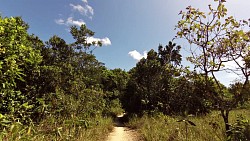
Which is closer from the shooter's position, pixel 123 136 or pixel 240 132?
pixel 240 132

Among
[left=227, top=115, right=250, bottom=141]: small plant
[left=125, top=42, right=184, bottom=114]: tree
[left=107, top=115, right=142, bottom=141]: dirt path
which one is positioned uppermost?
[left=125, top=42, right=184, bottom=114]: tree

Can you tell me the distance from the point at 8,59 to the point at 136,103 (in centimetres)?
1662

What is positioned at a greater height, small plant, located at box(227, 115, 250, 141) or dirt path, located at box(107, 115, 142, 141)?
small plant, located at box(227, 115, 250, 141)

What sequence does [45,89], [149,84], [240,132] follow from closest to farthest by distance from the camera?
1. [240,132]
2. [45,89]
3. [149,84]

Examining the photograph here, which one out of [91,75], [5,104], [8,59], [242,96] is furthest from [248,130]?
[91,75]

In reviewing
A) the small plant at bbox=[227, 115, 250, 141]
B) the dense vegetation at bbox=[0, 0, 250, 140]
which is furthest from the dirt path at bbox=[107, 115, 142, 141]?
the small plant at bbox=[227, 115, 250, 141]

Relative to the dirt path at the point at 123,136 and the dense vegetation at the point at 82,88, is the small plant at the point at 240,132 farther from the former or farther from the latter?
the dirt path at the point at 123,136

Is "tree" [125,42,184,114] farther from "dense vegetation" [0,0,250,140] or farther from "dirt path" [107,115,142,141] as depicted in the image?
"dirt path" [107,115,142,141]

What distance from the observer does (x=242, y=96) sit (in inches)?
203

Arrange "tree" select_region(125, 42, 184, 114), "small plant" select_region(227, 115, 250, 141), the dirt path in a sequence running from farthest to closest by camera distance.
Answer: "tree" select_region(125, 42, 184, 114) → the dirt path → "small plant" select_region(227, 115, 250, 141)

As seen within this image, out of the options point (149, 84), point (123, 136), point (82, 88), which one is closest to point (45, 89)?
point (82, 88)

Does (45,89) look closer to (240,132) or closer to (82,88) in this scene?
(82,88)

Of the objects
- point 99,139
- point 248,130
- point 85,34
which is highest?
point 85,34

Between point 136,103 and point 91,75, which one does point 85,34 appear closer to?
point 91,75
